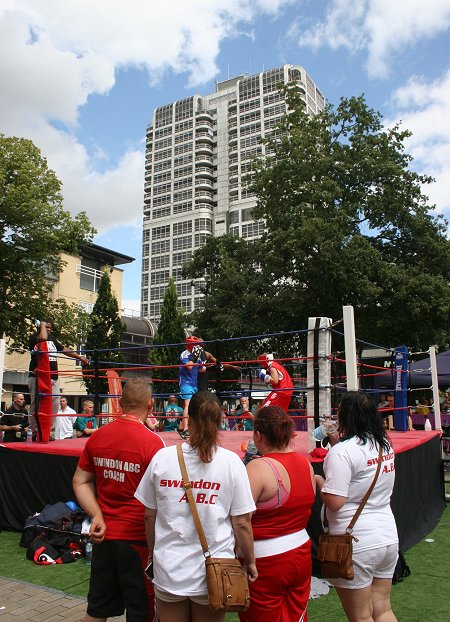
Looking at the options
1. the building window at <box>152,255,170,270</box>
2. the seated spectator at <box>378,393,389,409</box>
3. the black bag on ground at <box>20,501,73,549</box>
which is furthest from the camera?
the building window at <box>152,255,170,270</box>

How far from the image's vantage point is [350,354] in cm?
498

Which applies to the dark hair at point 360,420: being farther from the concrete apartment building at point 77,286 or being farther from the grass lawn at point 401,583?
the concrete apartment building at point 77,286

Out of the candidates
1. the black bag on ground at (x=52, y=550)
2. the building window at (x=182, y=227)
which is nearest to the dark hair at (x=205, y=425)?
the black bag on ground at (x=52, y=550)

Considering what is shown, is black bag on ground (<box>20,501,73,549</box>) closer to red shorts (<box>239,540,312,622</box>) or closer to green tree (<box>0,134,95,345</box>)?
red shorts (<box>239,540,312,622</box>)

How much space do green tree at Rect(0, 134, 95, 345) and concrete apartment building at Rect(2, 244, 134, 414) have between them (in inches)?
397

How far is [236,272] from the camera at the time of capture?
20.6 metres

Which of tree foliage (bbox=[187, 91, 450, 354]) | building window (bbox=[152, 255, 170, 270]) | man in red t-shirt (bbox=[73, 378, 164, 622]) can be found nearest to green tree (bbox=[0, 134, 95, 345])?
tree foliage (bbox=[187, 91, 450, 354])

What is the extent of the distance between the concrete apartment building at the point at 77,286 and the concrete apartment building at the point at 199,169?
3372 centimetres

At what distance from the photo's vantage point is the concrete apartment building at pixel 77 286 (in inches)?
1153

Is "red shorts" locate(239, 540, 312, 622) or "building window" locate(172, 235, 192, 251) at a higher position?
"building window" locate(172, 235, 192, 251)

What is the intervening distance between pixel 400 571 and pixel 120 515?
9.85 ft

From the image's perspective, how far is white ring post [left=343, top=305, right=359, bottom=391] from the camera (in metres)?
4.79

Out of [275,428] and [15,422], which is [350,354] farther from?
[15,422]

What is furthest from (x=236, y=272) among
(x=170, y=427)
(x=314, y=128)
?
(x=170, y=427)
